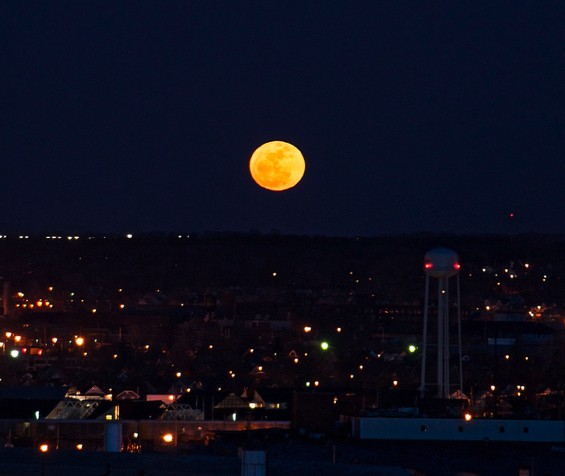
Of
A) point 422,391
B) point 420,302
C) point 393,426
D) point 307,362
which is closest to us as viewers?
point 393,426

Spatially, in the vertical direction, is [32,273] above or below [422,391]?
above

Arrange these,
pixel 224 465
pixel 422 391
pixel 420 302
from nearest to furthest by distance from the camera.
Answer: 1. pixel 224 465
2. pixel 422 391
3. pixel 420 302

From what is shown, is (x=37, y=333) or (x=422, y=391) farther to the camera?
(x=37, y=333)

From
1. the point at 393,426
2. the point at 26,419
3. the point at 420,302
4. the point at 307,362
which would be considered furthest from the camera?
the point at 420,302

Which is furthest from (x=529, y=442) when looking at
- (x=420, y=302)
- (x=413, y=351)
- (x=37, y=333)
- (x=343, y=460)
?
(x=420, y=302)

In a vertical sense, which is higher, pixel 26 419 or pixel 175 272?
pixel 175 272

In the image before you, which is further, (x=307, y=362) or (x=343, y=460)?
(x=307, y=362)

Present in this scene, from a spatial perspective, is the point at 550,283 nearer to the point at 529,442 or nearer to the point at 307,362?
the point at 307,362

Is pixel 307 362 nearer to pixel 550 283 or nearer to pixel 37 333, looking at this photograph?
pixel 37 333

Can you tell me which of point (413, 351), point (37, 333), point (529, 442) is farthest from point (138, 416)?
point (37, 333)
